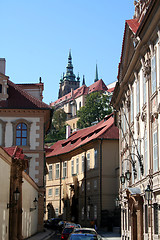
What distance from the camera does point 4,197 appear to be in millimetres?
23094

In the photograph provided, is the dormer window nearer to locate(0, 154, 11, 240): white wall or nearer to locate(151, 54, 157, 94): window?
locate(0, 154, 11, 240): white wall

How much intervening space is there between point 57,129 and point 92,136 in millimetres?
96077

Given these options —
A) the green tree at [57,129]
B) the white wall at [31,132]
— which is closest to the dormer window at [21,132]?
the white wall at [31,132]

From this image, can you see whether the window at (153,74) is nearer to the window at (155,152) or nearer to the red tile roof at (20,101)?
the window at (155,152)

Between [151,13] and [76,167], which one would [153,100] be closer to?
[151,13]

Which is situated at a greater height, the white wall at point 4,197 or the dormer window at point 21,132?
the dormer window at point 21,132

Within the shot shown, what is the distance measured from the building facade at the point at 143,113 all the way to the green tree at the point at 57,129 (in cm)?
11359

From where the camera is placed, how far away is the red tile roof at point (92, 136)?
174 feet

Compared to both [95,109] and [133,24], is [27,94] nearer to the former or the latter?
[133,24]

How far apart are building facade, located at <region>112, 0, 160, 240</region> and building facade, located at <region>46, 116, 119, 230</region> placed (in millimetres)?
17487

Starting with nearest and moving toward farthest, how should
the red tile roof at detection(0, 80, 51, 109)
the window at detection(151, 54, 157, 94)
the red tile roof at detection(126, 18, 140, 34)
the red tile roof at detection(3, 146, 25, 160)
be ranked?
the window at detection(151, 54, 157, 94) → the red tile roof at detection(126, 18, 140, 34) → the red tile roof at detection(3, 146, 25, 160) → the red tile roof at detection(0, 80, 51, 109)

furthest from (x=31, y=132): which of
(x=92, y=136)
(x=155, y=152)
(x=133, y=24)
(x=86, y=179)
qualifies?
(x=155, y=152)

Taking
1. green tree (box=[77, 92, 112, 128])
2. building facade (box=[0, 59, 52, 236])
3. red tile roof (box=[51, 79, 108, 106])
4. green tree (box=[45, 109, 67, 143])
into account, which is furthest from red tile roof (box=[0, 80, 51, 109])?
red tile roof (box=[51, 79, 108, 106])

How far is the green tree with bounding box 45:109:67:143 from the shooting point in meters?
147
